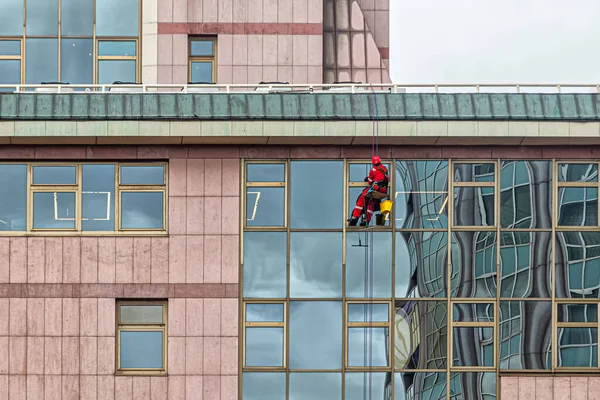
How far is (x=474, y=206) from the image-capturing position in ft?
91.0

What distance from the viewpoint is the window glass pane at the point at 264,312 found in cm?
2764

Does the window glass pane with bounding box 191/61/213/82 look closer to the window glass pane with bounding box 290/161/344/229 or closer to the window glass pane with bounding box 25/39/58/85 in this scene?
the window glass pane with bounding box 25/39/58/85

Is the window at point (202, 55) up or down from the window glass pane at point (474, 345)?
Result: up

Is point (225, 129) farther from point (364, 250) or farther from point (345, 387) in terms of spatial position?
point (345, 387)

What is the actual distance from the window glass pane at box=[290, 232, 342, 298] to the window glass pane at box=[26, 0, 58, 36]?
1069 cm

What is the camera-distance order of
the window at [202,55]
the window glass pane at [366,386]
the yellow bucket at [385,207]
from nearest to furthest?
the yellow bucket at [385,207], the window glass pane at [366,386], the window at [202,55]

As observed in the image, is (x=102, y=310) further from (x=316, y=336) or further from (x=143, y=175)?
(x=316, y=336)

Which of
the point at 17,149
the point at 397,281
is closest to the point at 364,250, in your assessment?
the point at 397,281

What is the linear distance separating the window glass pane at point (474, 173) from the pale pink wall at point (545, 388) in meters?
5.01

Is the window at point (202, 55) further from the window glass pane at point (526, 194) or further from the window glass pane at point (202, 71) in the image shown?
the window glass pane at point (526, 194)

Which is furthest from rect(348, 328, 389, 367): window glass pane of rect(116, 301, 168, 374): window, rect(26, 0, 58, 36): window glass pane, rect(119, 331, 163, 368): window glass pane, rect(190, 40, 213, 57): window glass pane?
rect(26, 0, 58, 36): window glass pane

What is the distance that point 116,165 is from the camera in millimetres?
27875

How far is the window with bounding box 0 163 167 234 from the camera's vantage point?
27812 millimetres

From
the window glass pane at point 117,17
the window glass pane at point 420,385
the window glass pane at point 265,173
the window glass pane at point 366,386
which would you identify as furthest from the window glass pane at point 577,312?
the window glass pane at point 117,17
